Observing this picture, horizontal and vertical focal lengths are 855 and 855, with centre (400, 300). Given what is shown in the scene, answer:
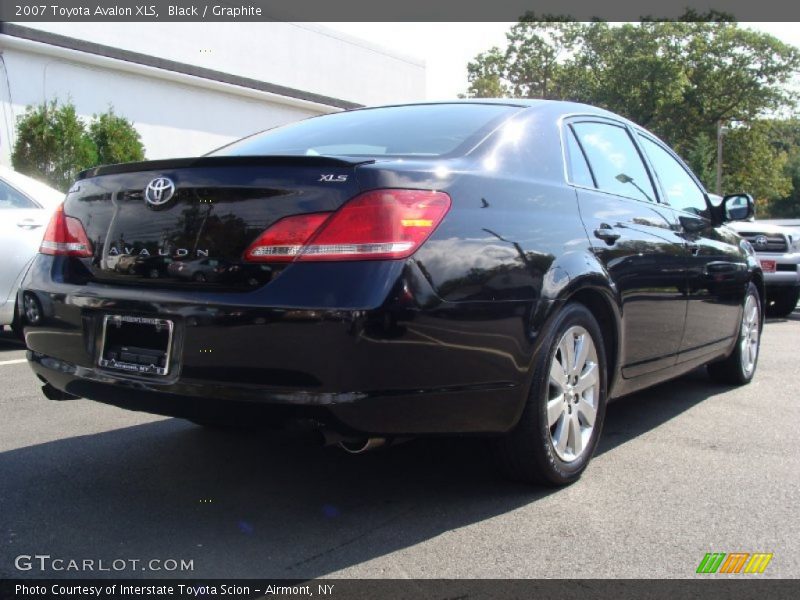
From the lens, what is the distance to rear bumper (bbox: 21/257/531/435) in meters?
2.62

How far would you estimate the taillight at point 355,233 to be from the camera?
2674 millimetres

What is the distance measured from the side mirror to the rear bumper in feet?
9.74

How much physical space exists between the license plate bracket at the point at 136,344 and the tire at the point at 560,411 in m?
1.28

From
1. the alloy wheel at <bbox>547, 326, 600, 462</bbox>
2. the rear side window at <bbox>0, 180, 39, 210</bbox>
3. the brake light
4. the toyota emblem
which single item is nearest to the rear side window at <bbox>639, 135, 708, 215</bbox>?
the alloy wheel at <bbox>547, 326, 600, 462</bbox>

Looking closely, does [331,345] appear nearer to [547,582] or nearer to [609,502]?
[547,582]

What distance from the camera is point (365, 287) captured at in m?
2.62

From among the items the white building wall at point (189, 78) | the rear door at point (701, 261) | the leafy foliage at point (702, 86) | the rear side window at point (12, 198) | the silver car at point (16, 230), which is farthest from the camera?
the leafy foliage at point (702, 86)

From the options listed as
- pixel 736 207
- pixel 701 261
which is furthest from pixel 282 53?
pixel 701 261

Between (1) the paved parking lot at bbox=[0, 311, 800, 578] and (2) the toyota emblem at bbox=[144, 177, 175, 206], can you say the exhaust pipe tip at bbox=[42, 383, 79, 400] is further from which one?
(2) the toyota emblem at bbox=[144, 177, 175, 206]

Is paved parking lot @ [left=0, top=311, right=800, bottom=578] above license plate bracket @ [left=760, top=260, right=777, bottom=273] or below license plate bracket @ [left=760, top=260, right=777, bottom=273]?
below

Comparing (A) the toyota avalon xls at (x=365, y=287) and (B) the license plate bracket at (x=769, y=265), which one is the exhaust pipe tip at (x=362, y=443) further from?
(B) the license plate bracket at (x=769, y=265)

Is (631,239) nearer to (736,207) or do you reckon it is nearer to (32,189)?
(736,207)

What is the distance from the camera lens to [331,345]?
260cm

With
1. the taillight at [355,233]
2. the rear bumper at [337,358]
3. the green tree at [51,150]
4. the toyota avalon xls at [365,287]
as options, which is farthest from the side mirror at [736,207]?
the green tree at [51,150]
